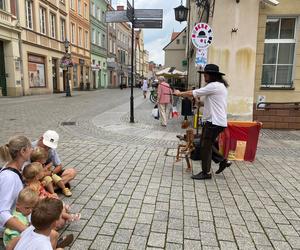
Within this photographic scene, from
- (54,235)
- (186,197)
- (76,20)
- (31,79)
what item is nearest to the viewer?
(54,235)

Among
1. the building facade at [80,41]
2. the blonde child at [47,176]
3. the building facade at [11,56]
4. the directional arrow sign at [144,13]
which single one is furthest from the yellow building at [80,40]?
the blonde child at [47,176]

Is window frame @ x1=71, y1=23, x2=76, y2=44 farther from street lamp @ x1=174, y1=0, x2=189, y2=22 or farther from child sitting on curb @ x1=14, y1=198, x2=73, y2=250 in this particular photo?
child sitting on curb @ x1=14, y1=198, x2=73, y2=250

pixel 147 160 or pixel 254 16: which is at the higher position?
pixel 254 16

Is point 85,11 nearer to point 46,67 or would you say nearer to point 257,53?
point 46,67

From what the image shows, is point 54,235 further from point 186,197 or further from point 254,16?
point 254,16

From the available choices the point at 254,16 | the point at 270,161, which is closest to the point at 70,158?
the point at 270,161

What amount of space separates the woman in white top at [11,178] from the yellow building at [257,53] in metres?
7.42

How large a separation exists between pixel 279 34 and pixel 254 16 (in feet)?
4.08

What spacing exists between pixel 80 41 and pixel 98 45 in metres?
7.40

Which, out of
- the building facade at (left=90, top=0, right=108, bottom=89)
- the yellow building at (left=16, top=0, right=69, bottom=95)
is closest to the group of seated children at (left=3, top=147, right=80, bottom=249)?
the yellow building at (left=16, top=0, right=69, bottom=95)

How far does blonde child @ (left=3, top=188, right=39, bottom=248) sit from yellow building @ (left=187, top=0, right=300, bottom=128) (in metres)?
7.66

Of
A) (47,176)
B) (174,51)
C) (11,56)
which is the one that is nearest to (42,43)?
(11,56)

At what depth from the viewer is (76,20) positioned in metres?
32.8

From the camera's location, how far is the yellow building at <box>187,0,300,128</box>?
869cm
